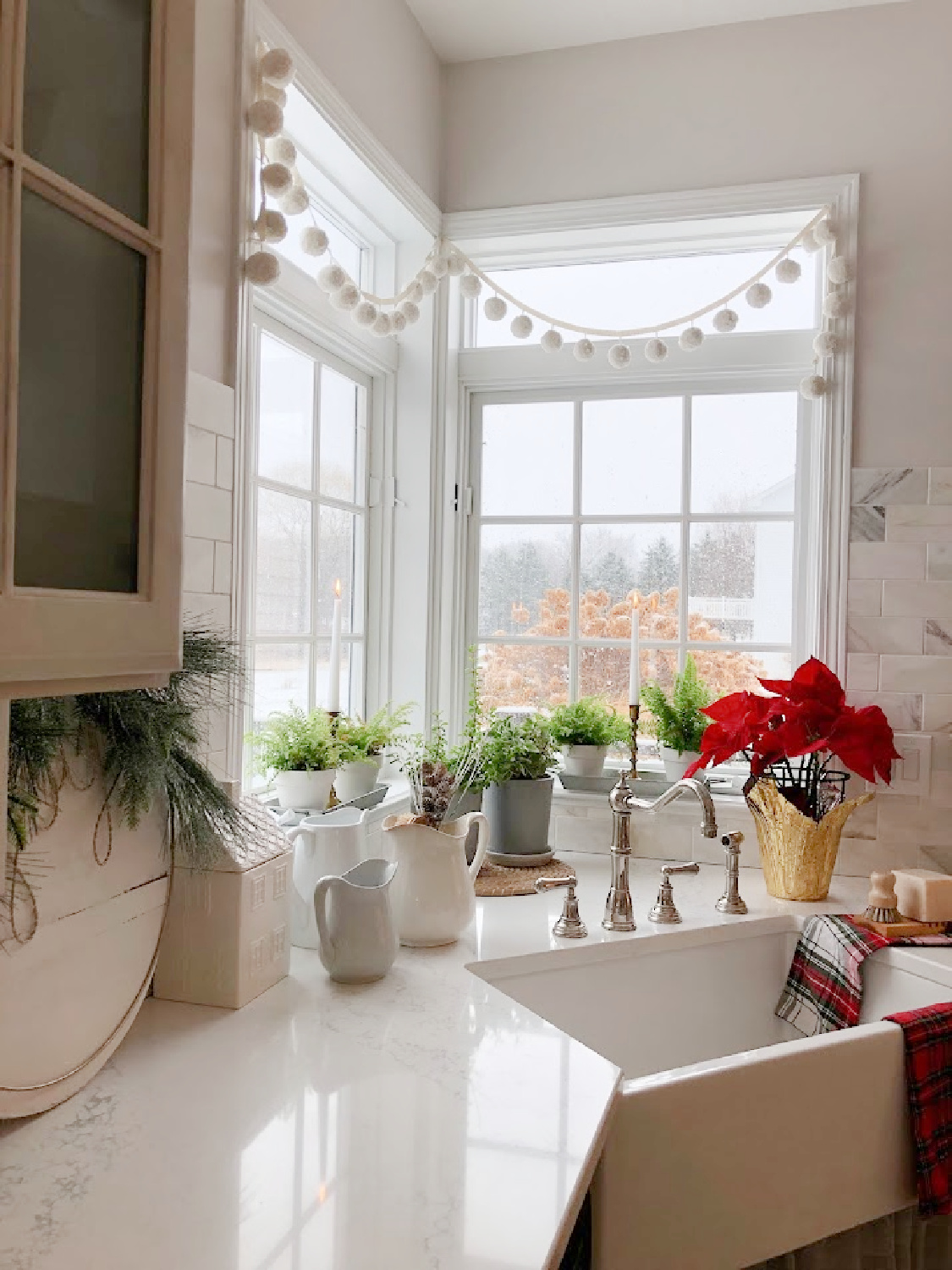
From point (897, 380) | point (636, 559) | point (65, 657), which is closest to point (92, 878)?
point (65, 657)

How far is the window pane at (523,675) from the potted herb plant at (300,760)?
647 mm

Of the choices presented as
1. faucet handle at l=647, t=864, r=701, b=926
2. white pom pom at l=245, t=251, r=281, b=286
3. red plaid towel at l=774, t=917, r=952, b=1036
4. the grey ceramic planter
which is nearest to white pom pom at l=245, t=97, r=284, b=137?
white pom pom at l=245, t=251, r=281, b=286

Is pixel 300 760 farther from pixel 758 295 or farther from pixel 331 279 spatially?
pixel 758 295

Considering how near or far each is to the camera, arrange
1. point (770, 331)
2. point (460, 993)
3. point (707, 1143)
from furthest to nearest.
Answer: point (770, 331) < point (460, 993) < point (707, 1143)

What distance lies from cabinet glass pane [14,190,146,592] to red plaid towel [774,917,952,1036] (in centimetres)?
131

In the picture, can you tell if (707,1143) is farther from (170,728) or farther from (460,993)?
(170,728)

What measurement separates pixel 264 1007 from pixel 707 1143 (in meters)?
0.53

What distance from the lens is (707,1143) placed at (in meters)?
1.17

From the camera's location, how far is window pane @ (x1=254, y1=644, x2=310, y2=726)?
1865 millimetres

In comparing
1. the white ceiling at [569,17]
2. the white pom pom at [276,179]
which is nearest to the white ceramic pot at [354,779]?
the white pom pom at [276,179]

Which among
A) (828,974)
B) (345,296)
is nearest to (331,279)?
(345,296)

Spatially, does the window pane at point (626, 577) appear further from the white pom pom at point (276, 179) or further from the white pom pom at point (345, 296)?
the white pom pom at point (276, 179)

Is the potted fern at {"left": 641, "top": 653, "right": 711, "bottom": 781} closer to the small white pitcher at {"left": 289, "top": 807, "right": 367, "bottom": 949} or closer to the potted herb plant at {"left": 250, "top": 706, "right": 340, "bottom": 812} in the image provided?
the potted herb plant at {"left": 250, "top": 706, "right": 340, "bottom": 812}

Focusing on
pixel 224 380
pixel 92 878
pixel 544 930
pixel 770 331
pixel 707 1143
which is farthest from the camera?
pixel 770 331
